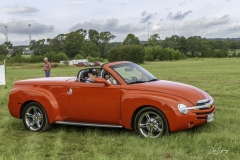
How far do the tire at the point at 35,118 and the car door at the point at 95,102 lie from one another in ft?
2.61

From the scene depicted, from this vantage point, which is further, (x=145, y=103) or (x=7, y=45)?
(x=7, y=45)

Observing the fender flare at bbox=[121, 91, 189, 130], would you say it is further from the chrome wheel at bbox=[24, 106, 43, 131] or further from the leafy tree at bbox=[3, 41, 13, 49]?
the leafy tree at bbox=[3, 41, 13, 49]

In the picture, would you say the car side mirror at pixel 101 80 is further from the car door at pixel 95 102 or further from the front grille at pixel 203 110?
the front grille at pixel 203 110

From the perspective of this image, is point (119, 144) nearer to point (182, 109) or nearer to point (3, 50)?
point (182, 109)

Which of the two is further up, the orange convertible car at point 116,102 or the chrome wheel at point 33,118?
the orange convertible car at point 116,102

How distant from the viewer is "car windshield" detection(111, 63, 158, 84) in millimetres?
7184

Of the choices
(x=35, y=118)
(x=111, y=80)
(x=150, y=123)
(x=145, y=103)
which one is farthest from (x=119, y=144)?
(x=35, y=118)

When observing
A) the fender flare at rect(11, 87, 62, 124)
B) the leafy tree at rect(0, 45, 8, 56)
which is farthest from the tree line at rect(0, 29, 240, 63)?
the fender flare at rect(11, 87, 62, 124)

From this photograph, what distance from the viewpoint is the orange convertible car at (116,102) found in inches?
253

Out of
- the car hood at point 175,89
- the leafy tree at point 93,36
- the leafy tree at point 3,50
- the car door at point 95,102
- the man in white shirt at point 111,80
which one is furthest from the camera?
the leafy tree at point 93,36

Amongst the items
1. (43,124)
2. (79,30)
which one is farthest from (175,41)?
(43,124)

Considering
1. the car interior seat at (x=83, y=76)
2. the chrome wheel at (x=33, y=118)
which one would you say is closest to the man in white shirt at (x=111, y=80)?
the car interior seat at (x=83, y=76)

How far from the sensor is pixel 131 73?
7457mm

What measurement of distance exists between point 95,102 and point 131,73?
1020 millimetres
